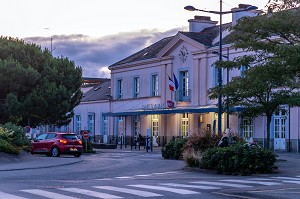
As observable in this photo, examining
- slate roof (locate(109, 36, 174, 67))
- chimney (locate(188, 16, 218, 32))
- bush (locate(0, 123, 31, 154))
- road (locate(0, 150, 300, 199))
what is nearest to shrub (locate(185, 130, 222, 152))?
road (locate(0, 150, 300, 199))

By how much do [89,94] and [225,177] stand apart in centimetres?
5224

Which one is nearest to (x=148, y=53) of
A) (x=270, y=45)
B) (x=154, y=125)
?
(x=154, y=125)

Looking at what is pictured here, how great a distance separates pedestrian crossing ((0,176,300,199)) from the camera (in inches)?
650

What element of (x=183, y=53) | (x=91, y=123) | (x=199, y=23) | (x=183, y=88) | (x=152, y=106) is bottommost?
(x=91, y=123)

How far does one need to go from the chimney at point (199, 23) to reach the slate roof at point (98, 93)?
519 inches

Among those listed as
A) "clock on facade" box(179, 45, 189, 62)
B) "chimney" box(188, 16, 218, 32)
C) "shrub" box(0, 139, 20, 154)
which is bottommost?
"shrub" box(0, 139, 20, 154)

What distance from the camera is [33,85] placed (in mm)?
48406

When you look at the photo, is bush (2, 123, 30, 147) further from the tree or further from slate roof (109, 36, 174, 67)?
slate roof (109, 36, 174, 67)

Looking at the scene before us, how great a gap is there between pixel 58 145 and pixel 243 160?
668 inches

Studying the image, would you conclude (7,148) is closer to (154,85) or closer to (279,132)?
(279,132)

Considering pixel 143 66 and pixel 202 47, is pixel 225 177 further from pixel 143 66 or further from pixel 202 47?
pixel 143 66

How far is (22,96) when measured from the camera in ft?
159

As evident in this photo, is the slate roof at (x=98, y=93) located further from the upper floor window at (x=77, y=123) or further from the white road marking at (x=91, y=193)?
the white road marking at (x=91, y=193)

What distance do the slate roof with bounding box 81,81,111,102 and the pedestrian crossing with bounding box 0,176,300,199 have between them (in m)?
47.6
